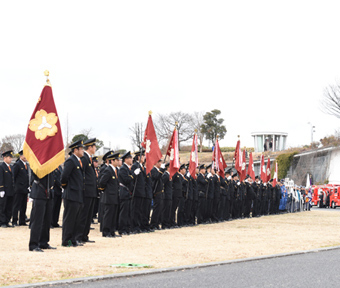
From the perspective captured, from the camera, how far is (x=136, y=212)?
14828 millimetres

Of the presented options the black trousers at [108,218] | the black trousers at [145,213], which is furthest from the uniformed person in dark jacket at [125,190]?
the black trousers at [145,213]

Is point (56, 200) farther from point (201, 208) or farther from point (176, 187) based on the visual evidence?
point (201, 208)

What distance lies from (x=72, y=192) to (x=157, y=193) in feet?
17.8

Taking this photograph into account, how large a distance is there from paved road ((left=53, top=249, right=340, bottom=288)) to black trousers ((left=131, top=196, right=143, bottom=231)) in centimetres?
588

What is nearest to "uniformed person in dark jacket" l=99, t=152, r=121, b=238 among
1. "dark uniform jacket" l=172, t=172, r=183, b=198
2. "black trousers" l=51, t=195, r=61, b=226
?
"black trousers" l=51, t=195, r=61, b=226

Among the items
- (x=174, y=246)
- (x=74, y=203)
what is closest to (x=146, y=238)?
(x=174, y=246)

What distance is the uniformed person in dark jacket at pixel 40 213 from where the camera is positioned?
992 cm

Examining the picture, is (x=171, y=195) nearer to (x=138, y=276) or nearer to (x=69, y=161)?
(x=69, y=161)

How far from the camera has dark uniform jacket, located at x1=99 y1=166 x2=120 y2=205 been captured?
43.0 feet

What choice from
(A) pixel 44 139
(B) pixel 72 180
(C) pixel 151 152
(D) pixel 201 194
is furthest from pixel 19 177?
(D) pixel 201 194

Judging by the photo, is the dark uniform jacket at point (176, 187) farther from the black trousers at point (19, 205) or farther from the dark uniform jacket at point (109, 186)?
the black trousers at point (19, 205)

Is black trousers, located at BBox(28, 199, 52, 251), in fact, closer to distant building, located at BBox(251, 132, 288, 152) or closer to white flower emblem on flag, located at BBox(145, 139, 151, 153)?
white flower emblem on flag, located at BBox(145, 139, 151, 153)

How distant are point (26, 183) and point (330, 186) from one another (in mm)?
32751

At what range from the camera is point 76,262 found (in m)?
8.52
